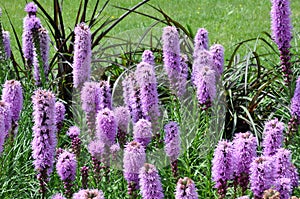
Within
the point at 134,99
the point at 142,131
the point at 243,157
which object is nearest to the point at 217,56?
the point at 134,99

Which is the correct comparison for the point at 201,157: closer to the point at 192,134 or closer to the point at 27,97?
the point at 192,134

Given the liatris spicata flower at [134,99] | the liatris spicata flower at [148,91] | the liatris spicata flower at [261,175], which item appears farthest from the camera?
the liatris spicata flower at [134,99]

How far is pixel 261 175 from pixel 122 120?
856 millimetres

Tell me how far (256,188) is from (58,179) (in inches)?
56.1

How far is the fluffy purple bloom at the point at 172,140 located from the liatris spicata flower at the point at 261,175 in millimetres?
525

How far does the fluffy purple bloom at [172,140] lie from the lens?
306 cm

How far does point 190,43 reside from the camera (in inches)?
208

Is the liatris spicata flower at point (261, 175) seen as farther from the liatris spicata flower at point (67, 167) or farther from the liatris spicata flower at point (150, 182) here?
the liatris spicata flower at point (67, 167)

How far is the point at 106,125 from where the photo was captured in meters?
2.94

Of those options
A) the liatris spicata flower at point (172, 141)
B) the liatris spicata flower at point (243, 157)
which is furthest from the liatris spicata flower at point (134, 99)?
the liatris spicata flower at point (243, 157)

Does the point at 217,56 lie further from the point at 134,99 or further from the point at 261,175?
the point at 261,175

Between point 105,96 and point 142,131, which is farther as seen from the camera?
point 105,96

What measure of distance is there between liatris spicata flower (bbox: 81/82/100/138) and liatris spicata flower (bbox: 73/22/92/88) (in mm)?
309

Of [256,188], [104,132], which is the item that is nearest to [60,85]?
[104,132]
